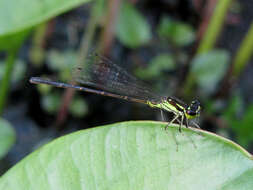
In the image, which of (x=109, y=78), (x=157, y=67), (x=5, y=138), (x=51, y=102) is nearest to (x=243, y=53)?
(x=157, y=67)

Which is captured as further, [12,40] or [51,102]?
[51,102]

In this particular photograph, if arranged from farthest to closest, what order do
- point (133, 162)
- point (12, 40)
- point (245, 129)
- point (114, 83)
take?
point (245, 129) → point (114, 83) → point (12, 40) → point (133, 162)

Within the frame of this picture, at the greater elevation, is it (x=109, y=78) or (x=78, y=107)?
(x=109, y=78)

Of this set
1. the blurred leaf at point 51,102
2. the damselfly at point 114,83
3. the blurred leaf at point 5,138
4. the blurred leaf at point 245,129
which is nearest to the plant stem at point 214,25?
the blurred leaf at point 245,129

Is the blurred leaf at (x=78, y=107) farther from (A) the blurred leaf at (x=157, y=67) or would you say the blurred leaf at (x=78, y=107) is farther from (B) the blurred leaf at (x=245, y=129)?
(B) the blurred leaf at (x=245, y=129)

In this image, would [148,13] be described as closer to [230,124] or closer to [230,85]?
[230,85]

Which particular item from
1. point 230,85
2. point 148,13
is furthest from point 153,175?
point 148,13

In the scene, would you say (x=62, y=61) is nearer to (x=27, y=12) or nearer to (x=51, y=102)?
(x=51, y=102)
